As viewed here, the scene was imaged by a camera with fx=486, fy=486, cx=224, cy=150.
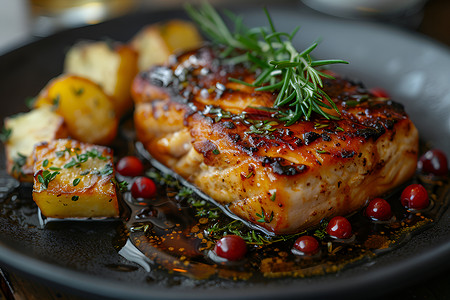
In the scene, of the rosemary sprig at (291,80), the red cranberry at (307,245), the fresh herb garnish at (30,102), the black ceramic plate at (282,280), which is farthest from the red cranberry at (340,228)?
the fresh herb garnish at (30,102)

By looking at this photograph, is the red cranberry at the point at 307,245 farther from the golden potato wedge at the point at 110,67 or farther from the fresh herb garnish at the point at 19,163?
the golden potato wedge at the point at 110,67

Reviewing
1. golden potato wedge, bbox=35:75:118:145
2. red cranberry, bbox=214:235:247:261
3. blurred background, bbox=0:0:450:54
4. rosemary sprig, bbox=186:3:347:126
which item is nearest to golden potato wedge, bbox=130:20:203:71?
golden potato wedge, bbox=35:75:118:145

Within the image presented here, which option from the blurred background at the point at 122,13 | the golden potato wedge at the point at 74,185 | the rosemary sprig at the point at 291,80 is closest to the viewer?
the golden potato wedge at the point at 74,185

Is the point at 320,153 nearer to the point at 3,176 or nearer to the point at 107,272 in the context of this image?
the point at 107,272

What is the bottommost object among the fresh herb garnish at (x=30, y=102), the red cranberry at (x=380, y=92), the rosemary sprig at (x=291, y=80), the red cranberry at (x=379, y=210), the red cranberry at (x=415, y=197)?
the fresh herb garnish at (x=30, y=102)

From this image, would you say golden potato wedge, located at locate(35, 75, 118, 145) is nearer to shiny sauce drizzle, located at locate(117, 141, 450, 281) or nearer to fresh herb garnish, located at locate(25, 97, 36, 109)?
fresh herb garnish, located at locate(25, 97, 36, 109)
